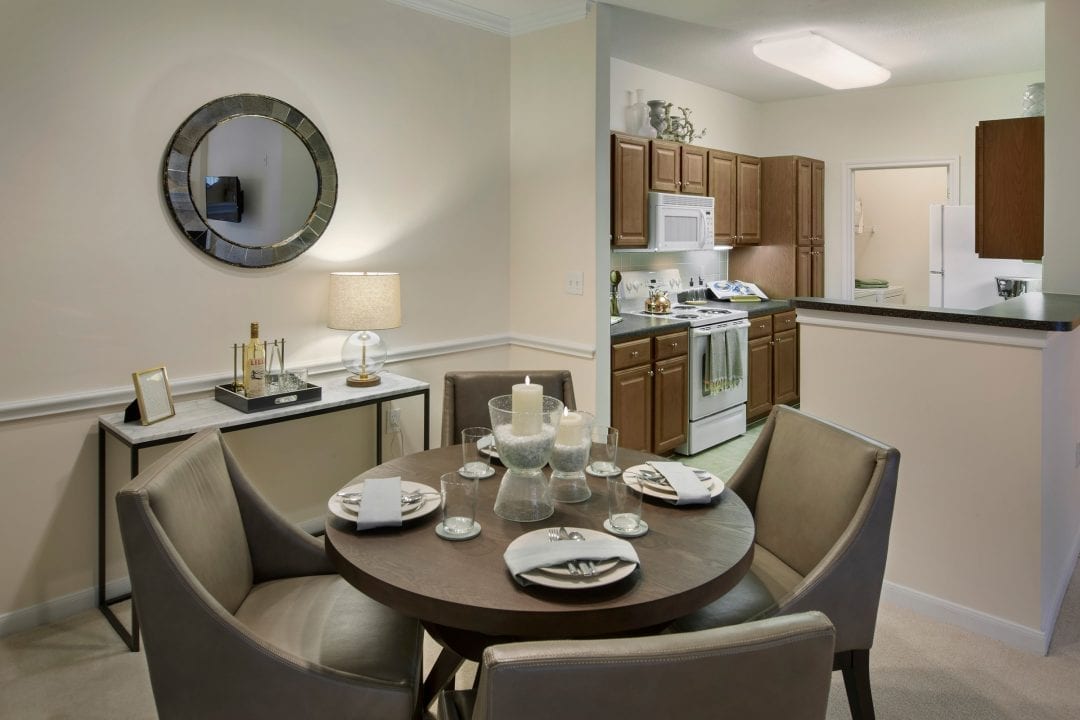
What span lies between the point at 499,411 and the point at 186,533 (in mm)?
711

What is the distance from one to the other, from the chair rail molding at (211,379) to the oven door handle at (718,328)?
109 cm

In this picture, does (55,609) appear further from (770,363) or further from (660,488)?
(770,363)

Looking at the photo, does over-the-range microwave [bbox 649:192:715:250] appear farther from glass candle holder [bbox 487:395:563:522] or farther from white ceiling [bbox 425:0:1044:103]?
glass candle holder [bbox 487:395:563:522]

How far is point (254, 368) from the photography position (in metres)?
2.73

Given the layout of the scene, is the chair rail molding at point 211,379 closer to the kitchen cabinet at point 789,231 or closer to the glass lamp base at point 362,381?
the glass lamp base at point 362,381

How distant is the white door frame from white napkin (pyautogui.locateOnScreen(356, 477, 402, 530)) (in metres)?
5.25

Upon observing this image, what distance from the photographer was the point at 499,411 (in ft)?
5.48

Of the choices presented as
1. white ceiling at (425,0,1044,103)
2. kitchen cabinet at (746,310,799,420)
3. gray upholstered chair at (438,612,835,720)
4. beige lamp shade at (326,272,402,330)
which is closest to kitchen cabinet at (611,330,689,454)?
kitchen cabinet at (746,310,799,420)

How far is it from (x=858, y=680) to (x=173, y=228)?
2.69m

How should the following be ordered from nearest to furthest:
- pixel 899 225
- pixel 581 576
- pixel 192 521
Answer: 1. pixel 581 576
2. pixel 192 521
3. pixel 899 225

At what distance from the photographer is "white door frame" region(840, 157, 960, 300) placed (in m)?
5.54

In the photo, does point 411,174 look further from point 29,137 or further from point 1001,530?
point 1001,530

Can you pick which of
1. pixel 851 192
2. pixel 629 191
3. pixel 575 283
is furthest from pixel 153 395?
pixel 851 192

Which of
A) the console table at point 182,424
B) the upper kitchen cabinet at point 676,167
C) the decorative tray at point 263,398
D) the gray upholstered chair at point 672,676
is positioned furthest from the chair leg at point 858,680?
the upper kitchen cabinet at point 676,167
